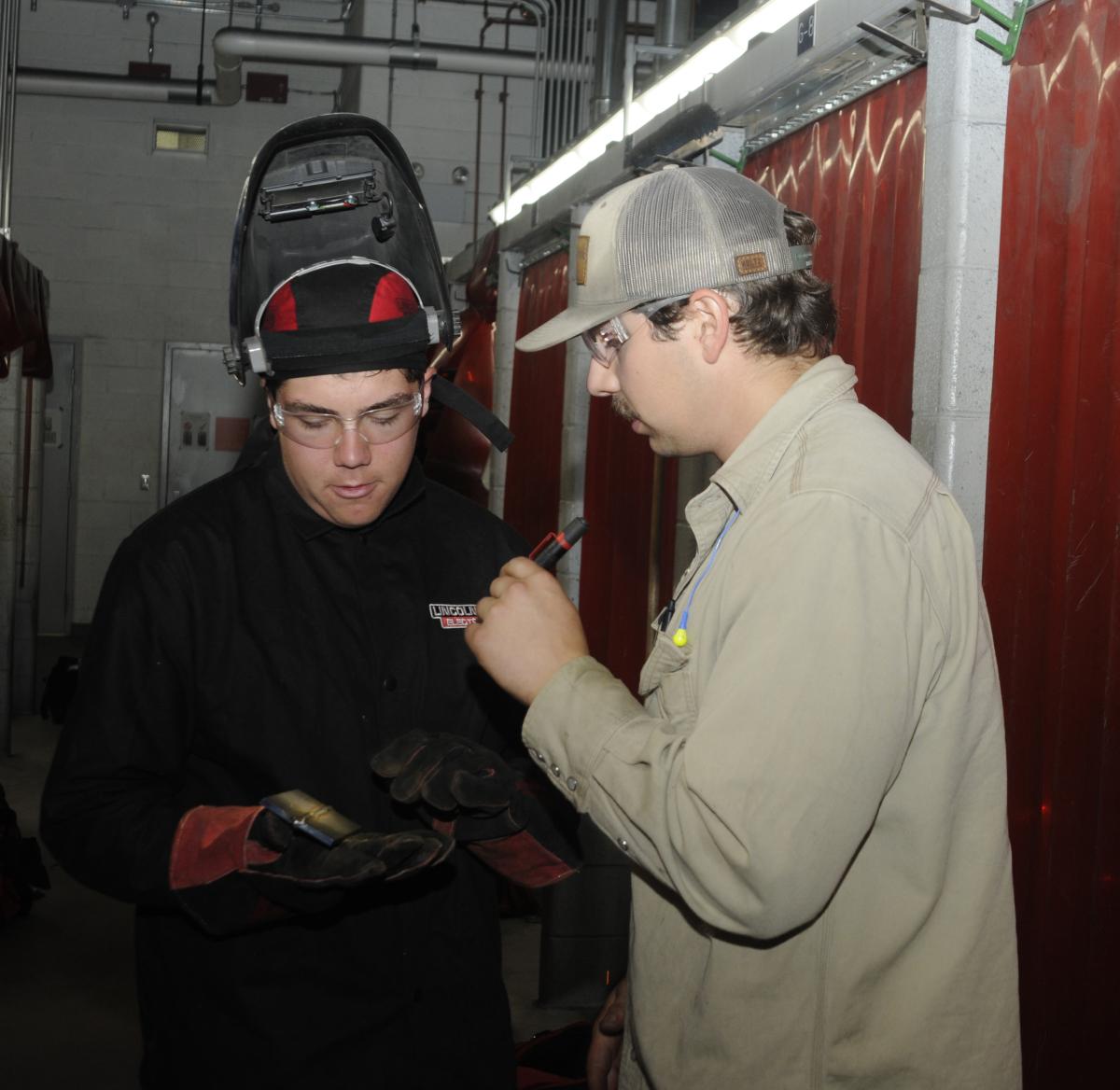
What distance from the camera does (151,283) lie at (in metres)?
10.6

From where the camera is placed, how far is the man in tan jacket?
1.05 m

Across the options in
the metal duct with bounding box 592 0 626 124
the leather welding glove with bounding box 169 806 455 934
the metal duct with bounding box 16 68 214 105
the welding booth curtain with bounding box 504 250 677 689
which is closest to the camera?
the leather welding glove with bounding box 169 806 455 934

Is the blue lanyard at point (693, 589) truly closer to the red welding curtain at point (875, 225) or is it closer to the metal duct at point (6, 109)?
the red welding curtain at point (875, 225)

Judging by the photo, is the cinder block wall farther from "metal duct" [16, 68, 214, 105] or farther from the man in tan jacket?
the man in tan jacket

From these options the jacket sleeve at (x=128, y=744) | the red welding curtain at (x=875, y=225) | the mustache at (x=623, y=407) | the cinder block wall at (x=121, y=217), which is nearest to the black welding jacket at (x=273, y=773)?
the jacket sleeve at (x=128, y=744)

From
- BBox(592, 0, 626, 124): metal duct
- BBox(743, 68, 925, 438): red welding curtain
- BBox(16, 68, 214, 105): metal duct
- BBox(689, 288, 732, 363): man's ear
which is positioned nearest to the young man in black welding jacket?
BBox(689, 288, 732, 363): man's ear

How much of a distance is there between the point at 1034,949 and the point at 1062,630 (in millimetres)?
618

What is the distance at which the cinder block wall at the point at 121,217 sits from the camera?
34.3 ft

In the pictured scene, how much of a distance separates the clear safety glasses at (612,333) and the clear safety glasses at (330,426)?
399mm

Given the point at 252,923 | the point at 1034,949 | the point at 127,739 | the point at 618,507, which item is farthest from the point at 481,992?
the point at 618,507

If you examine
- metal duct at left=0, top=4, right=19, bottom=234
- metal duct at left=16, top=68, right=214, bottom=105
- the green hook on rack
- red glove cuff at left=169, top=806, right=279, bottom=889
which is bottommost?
red glove cuff at left=169, top=806, right=279, bottom=889

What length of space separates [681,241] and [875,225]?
72.1 inches

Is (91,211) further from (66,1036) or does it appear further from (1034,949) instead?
(1034,949)

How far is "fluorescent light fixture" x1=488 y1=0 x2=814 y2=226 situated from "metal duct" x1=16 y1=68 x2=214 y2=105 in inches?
195
